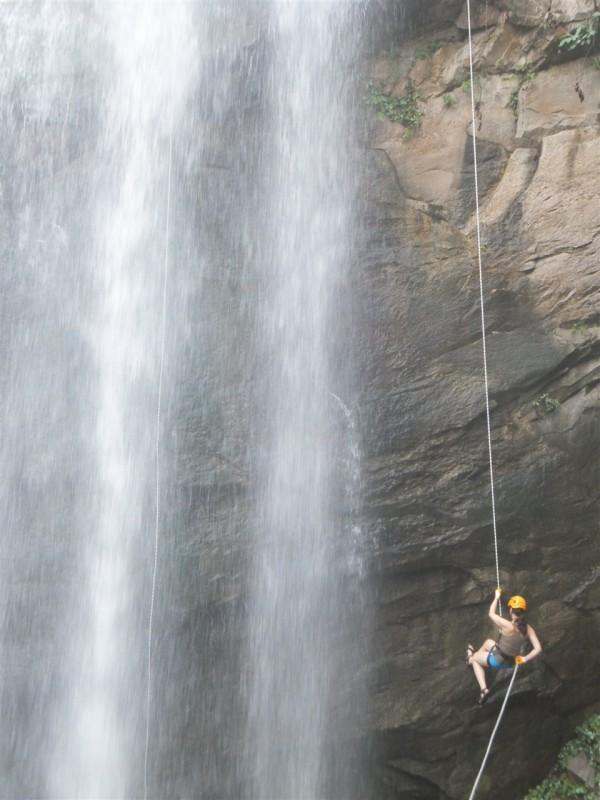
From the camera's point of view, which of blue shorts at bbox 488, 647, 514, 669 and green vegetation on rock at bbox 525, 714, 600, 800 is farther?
green vegetation on rock at bbox 525, 714, 600, 800

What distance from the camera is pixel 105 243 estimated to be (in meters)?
8.85

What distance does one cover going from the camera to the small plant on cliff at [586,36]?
8.82 metres

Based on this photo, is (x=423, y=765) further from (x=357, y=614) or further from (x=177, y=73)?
(x=177, y=73)

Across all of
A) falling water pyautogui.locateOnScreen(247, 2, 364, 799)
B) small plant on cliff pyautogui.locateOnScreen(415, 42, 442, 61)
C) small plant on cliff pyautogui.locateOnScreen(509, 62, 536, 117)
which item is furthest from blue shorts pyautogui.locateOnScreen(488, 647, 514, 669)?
small plant on cliff pyautogui.locateOnScreen(415, 42, 442, 61)

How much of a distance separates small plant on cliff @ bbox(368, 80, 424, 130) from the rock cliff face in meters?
0.70

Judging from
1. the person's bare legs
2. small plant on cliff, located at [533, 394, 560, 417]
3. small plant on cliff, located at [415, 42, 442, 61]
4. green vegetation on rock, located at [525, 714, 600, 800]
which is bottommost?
green vegetation on rock, located at [525, 714, 600, 800]

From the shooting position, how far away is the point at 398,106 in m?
9.51

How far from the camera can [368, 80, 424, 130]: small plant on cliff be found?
945 centimetres

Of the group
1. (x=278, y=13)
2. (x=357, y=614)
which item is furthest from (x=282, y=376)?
(x=278, y=13)

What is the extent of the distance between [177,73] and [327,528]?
19.4 feet

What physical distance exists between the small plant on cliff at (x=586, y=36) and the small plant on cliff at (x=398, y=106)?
178 centimetres

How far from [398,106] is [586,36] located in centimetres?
225

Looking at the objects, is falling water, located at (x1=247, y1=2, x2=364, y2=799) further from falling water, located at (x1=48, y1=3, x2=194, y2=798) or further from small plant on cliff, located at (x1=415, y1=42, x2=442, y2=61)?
falling water, located at (x1=48, y1=3, x2=194, y2=798)

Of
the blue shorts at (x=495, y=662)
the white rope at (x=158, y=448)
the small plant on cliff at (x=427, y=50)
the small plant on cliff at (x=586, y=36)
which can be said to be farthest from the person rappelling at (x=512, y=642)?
the small plant on cliff at (x=427, y=50)
